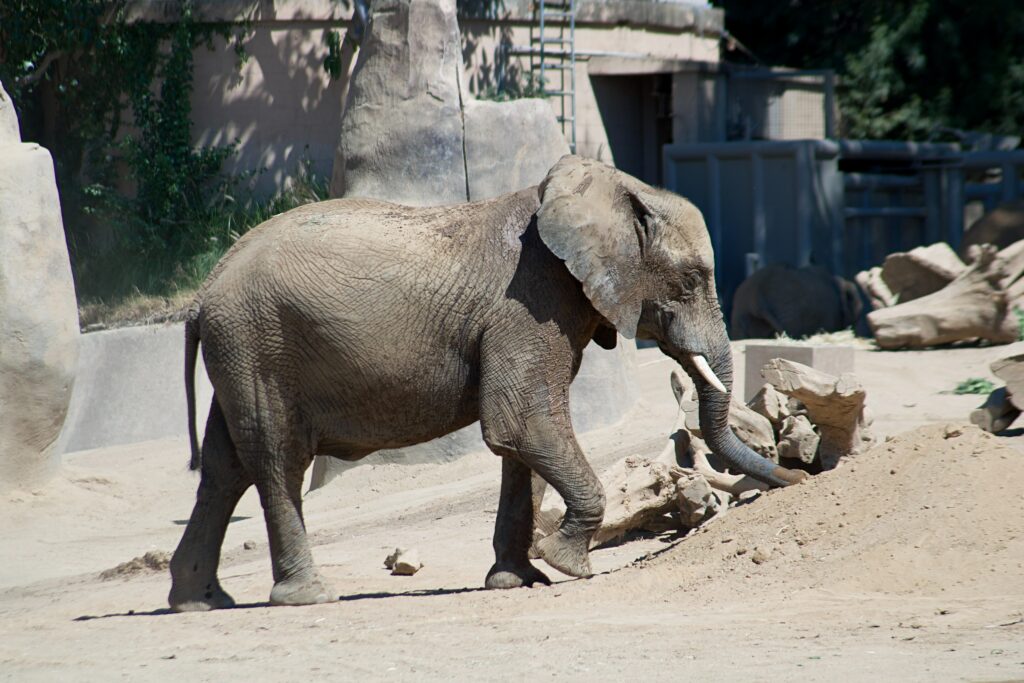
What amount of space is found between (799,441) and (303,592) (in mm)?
2941

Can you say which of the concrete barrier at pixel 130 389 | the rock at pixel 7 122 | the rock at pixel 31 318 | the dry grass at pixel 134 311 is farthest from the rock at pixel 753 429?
the dry grass at pixel 134 311

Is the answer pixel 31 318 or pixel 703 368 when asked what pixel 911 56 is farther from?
pixel 703 368

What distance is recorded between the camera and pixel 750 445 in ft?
26.9

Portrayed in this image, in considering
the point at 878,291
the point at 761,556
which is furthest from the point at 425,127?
the point at 878,291

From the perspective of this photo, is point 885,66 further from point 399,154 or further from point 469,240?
point 469,240

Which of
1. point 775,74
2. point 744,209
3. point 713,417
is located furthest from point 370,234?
point 775,74

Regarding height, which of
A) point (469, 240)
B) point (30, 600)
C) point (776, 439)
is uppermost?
point (469, 240)

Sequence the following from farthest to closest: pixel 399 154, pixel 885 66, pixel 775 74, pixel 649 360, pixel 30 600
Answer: pixel 885 66 → pixel 775 74 → pixel 649 360 → pixel 399 154 → pixel 30 600

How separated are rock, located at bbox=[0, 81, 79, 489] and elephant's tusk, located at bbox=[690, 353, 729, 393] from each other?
18.9 ft

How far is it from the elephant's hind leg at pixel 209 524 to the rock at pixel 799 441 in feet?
10.0

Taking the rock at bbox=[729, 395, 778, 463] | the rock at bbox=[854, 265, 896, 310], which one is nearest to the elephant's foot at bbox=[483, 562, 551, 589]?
the rock at bbox=[729, 395, 778, 463]

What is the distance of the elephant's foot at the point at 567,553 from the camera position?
22.7ft

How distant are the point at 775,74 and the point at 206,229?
29.0ft

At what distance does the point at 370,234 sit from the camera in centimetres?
704
